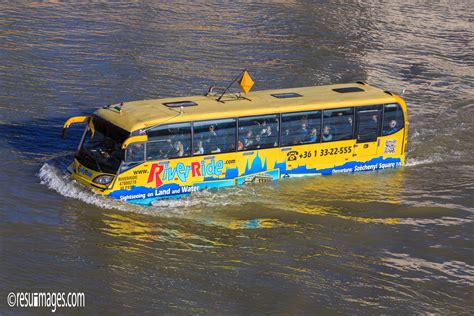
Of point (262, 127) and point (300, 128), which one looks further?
point (300, 128)

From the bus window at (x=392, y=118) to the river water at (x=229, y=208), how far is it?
3.96 ft

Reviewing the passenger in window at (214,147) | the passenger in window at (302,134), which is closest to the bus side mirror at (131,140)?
the passenger in window at (214,147)

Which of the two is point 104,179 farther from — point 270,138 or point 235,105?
point 270,138

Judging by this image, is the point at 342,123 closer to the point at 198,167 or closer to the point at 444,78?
the point at 198,167

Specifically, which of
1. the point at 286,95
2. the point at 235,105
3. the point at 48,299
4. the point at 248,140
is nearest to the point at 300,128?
the point at 286,95

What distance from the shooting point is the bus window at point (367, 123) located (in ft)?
73.6

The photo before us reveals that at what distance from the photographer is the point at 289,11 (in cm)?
4191

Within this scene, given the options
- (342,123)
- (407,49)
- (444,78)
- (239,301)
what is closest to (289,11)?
(407,49)

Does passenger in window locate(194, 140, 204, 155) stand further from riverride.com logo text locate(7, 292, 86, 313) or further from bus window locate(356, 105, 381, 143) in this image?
riverride.com logo text locate(7, 292, 86, 313)

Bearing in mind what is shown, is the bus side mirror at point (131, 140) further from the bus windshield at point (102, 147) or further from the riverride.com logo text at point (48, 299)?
the riverride.com logo text at point (48, 299)

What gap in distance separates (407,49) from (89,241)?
2222cm

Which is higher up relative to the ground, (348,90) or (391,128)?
(348,90)

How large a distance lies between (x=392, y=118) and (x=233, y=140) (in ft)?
15.2

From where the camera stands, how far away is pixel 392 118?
23.0m
